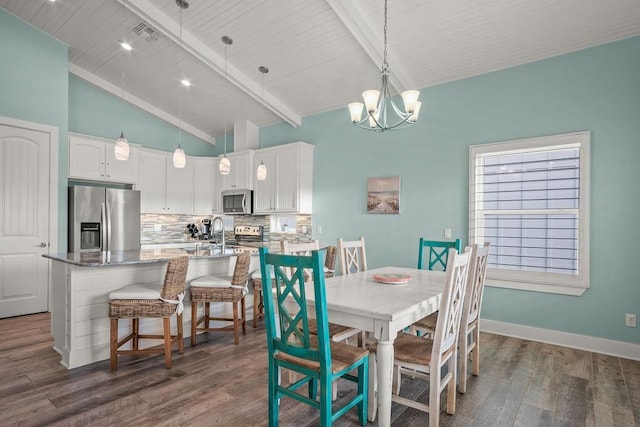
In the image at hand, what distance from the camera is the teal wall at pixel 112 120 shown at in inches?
212

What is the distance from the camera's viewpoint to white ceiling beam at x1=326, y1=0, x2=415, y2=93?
326 cm

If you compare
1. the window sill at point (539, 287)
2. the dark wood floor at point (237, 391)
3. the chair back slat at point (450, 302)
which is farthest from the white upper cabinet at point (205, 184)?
the chair back slat at point (450, 302)

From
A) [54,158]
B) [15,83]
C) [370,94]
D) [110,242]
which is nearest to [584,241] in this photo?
[370,94]

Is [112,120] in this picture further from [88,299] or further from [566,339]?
[566,339]

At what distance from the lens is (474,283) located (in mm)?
2445

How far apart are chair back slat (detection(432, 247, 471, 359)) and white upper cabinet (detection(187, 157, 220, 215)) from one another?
5.43 meters

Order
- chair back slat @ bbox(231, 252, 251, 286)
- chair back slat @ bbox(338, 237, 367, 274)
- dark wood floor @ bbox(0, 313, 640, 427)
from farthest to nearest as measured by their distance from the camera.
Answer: chair back slat @ bbox(231, 252, 251, 286)
chair back slat @ bbox(338, 237, 367, 274)
dark wood floor @ bbox(0, 313, 640, 427)

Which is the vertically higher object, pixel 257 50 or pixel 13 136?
pixel 257 50

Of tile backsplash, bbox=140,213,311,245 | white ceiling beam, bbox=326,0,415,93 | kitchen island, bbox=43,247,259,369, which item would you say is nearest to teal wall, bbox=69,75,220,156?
tile backsplash, bbox=140,213,311,245

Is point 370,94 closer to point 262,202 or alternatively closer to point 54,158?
point 262,202

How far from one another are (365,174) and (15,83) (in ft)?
14.9

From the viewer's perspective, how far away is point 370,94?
257 cm

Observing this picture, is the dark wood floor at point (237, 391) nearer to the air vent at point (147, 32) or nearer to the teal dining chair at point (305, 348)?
the teal dining chair at point (305, 348)

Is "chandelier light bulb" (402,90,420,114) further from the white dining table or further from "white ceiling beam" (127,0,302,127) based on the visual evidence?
"white ceiling beam" (127,0,302,127)
